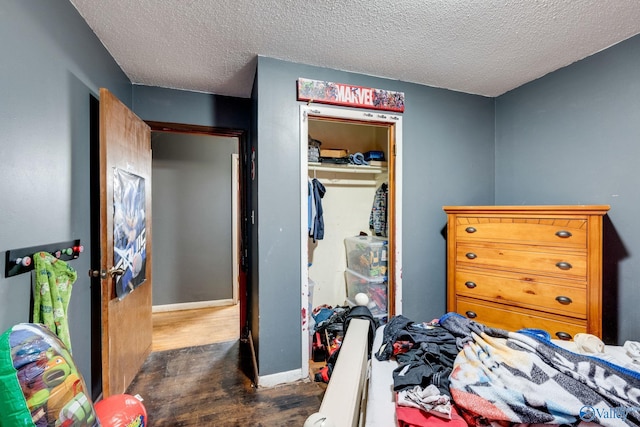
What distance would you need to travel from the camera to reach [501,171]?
8.92 feet

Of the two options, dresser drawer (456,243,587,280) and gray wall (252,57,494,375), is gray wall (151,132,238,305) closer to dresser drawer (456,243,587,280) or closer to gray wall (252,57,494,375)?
gray wall (252,57,494,375)

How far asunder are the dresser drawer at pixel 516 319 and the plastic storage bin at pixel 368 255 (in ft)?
2.37

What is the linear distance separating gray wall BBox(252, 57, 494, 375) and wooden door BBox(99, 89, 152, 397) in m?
0.89

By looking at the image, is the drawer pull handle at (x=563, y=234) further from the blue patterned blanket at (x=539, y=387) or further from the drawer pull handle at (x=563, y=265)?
the blue patterned blanket at (x=539, y=387)

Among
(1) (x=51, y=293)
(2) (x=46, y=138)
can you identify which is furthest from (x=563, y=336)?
(2) (x=46, y=138)

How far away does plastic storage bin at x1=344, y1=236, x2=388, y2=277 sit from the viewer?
2.65 metres

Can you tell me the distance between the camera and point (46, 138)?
1290 mm

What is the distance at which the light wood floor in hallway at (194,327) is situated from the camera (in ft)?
9.13

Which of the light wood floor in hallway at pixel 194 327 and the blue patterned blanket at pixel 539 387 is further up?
the blue patterned blanket at pixel 539 387

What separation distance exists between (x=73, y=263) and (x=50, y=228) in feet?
1.01

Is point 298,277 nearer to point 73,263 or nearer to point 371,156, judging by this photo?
point 73,263

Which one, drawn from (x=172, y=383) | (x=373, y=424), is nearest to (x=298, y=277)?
(x=172, y=383)

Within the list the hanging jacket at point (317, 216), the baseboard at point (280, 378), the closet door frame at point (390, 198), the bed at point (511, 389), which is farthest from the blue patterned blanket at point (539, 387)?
the hanging jacket at point (317, 216)

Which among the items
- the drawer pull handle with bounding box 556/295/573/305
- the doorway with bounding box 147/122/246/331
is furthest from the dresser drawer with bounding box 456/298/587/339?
the doorway with bounding box 147/122/246/331
